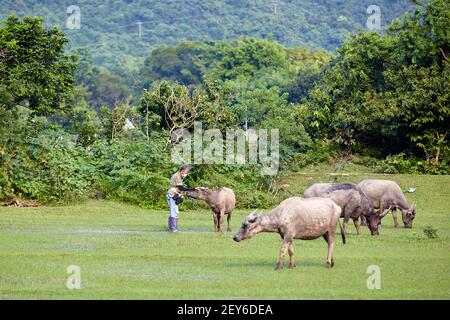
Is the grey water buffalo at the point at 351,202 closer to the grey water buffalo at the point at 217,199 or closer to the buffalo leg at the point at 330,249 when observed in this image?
the grey water buffalo at the point at 217,199

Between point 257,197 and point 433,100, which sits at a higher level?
point 433,100

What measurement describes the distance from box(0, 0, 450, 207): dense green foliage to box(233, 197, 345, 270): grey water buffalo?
14.0m

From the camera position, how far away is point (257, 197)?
3384 centimetres

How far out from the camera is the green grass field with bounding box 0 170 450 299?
1656 cm

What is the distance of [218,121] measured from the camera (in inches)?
1554

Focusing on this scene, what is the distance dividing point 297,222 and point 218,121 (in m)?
20.8

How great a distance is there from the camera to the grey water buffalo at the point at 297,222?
18.8 m

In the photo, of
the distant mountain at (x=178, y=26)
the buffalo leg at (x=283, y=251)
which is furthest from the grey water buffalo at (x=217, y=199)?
the distant mountain at (x=178, y=26)

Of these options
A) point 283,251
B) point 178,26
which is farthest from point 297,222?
point 178,26

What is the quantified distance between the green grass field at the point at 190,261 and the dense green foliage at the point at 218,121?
125 inches

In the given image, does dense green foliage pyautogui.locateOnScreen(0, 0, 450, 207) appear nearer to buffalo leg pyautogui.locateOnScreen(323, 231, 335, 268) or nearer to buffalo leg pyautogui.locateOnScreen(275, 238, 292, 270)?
buffalo leg pyautogui.locateOnScreen(323, 231, 335, 268)

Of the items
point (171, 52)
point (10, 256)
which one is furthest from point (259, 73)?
point (10, 256)

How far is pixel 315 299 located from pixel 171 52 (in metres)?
126
